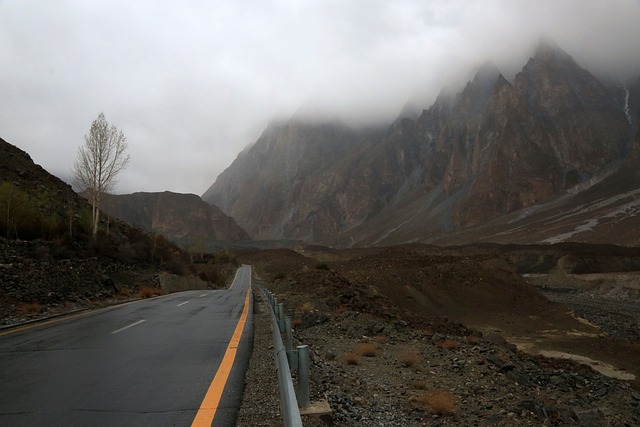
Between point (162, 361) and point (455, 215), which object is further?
point (455, 215)

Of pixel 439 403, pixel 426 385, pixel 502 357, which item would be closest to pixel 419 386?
pixel 426 385

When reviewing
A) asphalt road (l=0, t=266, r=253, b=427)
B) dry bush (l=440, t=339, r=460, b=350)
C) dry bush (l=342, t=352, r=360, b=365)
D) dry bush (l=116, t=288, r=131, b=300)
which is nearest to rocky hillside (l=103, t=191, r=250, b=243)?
dry bush (l=116, t=288, r=131, b=300)

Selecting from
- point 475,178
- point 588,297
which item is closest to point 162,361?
point 588,297

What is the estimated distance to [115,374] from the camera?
642 centimetres

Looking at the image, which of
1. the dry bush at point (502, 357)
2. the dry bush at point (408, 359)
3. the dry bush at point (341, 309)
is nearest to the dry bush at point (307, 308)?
the dry bush at point (341, 309)

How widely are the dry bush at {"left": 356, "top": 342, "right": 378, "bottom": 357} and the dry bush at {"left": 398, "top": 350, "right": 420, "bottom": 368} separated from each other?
0.65 metres

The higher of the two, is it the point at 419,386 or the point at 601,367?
the point at 419,386

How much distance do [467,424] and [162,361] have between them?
5.20m

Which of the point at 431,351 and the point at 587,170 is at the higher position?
the point at 587,170

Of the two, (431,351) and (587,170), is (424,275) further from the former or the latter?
(587,170)

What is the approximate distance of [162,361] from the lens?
23.9 ft

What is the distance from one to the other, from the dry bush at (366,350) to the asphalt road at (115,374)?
281 centimetres

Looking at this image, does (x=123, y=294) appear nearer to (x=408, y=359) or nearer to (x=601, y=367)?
(x=408, y=359)

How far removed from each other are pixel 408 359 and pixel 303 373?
6280 millimetres
